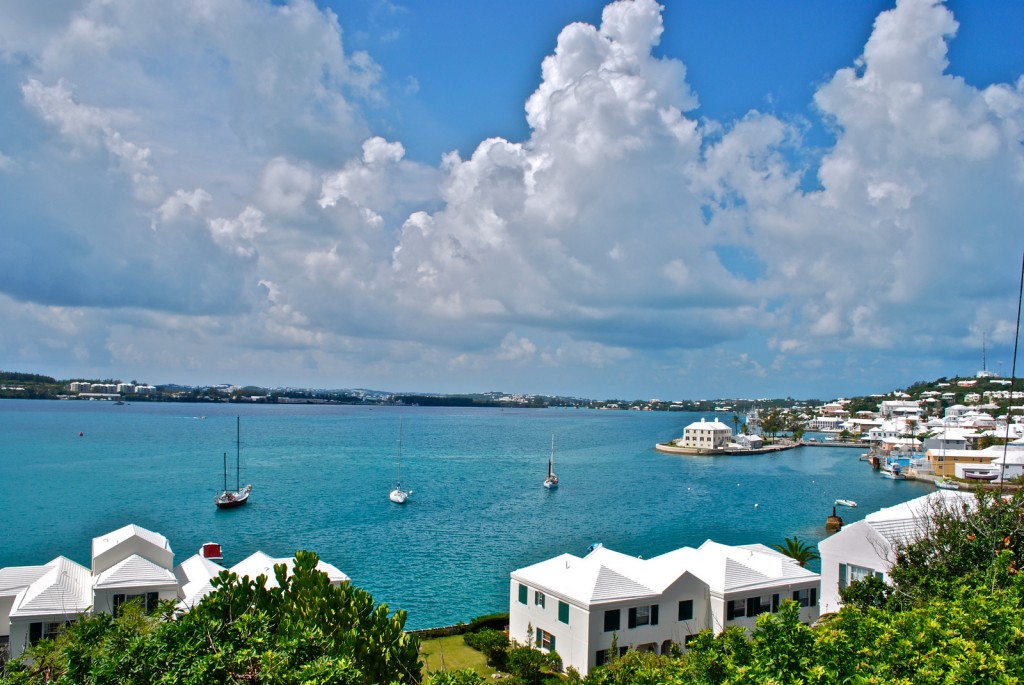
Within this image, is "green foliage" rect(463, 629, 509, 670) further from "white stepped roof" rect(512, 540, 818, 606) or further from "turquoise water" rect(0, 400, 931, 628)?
"turquoise water" rect(0, 400, 931, 628)

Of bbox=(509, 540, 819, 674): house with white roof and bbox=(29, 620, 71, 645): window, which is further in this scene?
bbox=(509, 540, 819, 674): house with white roof

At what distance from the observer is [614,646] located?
65.0 feet

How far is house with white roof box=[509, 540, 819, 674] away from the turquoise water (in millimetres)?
9284

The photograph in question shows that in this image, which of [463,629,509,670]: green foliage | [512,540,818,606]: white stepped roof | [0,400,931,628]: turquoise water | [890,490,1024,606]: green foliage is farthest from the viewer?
[0,400,931,628]: turquoise water

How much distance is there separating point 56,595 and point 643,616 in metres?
17.6

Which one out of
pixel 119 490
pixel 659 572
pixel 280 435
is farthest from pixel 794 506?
pixel 280 435

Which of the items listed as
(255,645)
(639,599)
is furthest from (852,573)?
(255,645)

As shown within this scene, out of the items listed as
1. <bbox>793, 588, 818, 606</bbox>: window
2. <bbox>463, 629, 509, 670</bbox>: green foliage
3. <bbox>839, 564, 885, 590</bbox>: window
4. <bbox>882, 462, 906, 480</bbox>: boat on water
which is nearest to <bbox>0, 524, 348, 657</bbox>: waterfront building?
<bbox>463, 629, 509, 670</bbox>: green foliage

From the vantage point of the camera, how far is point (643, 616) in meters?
20.9

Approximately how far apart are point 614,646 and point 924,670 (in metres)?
12.8

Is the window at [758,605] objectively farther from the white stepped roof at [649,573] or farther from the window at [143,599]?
the window at [143,599]

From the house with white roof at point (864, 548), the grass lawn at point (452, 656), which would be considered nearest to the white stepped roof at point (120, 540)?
the grass lawn at point (452, 656)

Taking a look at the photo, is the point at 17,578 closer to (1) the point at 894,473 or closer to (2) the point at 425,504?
(2) the point at 425,504

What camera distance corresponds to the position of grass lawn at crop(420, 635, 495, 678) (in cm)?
2100
